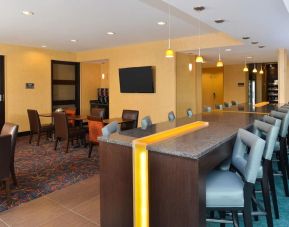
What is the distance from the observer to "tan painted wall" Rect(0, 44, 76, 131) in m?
7.60

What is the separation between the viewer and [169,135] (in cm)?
233

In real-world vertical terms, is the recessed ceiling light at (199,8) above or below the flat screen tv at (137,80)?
above

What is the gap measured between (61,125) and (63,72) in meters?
3.91

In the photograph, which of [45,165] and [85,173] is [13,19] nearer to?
[45,165]

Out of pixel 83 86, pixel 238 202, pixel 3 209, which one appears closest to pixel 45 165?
pixel 3 209

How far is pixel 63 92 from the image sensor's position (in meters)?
9.23

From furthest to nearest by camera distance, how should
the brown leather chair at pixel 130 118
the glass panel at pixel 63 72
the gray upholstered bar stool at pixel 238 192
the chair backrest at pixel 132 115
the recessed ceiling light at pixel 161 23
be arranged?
the glass panel at pixel 63 72 < the chair backrest at pixel 132 115 < the brown leather chair at pixel 130 118 < the recessed ceiling light at pixel 161 23 < the gray upholstered bar stool at pixel 238 192

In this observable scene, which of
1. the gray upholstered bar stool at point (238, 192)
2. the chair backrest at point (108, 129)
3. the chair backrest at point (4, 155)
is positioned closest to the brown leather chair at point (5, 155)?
the chair backrest at point (4, 155)

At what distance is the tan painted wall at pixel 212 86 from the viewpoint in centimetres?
1349

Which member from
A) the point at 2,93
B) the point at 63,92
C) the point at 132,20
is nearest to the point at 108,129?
the point at 132,20

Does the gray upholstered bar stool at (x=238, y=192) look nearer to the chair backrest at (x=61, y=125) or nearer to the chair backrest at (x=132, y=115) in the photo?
the chair backrest at (x=132, y=115)

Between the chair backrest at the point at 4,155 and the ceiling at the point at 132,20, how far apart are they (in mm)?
2243

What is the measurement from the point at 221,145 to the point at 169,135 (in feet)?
1.50

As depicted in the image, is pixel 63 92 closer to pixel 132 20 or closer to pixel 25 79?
pixel 25 79
